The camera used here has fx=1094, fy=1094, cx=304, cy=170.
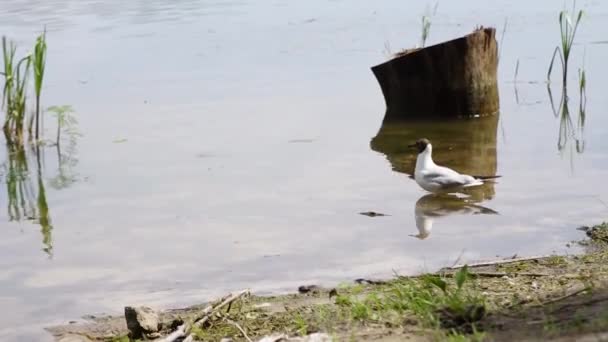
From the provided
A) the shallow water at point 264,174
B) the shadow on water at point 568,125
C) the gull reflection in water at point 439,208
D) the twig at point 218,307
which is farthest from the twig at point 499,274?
the shadow on water at point 568,125

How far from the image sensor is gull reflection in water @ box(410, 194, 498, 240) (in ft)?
27.2

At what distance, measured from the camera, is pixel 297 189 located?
31.0 ft

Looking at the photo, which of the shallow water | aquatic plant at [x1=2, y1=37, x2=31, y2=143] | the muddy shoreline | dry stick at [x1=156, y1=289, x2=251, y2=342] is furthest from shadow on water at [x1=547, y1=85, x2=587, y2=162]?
dry stick at [x1=156, y1=289, x2=251, y2=342]

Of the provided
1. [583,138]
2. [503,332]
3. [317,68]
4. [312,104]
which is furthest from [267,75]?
[503,332]

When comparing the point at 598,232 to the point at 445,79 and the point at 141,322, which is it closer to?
the point at 141,322

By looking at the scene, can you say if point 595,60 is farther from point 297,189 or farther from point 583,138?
point 297,189

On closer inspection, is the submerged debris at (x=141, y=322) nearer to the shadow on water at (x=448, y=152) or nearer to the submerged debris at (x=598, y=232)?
the shadow on water at (x=448, y=152)

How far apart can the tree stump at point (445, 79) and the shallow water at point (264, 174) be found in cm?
32

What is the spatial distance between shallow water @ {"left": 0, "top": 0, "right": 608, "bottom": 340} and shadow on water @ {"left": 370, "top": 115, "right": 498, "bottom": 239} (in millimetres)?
28

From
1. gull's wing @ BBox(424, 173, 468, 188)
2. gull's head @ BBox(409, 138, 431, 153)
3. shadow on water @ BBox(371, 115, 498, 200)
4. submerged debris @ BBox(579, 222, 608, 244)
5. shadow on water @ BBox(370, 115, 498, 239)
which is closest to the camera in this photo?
submerged debris @ BBox(579, 222, 608, 244)

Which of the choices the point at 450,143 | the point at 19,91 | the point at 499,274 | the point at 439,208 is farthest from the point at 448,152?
the point at 499,274

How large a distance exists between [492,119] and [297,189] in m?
3.81

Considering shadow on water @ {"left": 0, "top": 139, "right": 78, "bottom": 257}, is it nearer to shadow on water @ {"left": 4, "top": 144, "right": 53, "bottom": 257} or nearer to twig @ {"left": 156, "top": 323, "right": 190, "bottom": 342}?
shadow on water @ {"left": 4, "top": 144, "right": 53, "bottom": 257}

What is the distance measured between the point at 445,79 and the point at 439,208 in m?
3.80
